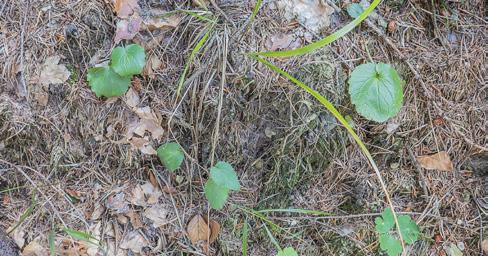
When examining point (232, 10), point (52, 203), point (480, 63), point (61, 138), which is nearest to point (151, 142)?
point (61, 138)

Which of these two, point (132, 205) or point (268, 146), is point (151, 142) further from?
point (268, 146)

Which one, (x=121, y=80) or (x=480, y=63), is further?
(x=480, y=63)

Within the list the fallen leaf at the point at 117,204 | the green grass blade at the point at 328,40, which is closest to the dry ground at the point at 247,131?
the fallen leaf at the point at 117,204

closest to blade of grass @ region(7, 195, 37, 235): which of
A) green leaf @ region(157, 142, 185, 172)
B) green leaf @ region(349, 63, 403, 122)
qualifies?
green leaf @ region(157, 142, 185, 172)

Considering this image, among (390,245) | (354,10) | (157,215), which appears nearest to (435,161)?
(390,245)

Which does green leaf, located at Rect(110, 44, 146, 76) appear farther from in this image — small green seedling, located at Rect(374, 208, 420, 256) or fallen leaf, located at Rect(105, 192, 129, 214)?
small green seedling, located at Rect(374, 208, 420, 256)

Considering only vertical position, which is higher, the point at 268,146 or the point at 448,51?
the point at 448,51

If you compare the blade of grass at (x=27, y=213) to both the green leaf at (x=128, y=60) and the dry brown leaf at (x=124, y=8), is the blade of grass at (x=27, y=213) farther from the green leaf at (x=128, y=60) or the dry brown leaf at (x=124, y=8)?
the dry brown leaf at (x=124, y=8)

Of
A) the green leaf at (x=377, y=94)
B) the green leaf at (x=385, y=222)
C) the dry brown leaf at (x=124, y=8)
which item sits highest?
the dry brown leaf at (x=124, y=8)
